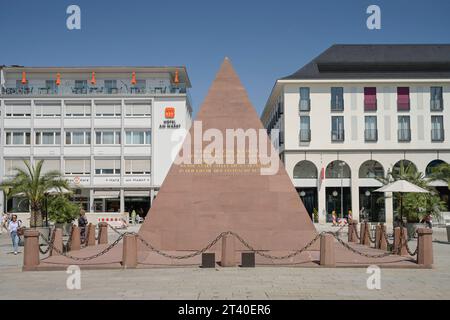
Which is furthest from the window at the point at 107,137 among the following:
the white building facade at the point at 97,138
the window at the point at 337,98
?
the window at the point at 337,98

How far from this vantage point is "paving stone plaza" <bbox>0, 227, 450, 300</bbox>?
32.5 ft

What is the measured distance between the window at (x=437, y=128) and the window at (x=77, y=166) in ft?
99.1

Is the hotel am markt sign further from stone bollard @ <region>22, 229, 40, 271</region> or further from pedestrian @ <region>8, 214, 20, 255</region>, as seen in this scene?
stone bollard @ <region>22, 229, 40, 271</region>

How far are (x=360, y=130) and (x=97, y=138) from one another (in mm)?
23216

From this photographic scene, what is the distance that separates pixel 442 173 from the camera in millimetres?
31750

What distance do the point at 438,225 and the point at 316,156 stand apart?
40.7 ft

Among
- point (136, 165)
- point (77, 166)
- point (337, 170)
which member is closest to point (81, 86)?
point (77, 166)

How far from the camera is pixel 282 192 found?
648 inches

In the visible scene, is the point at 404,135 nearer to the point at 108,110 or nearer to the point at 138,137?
the point at 138,137

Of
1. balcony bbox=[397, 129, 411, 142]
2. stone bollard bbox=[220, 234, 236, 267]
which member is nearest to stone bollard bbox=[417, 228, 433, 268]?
stone bollard bbox=[220, 234, 236, 267]

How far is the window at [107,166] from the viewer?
4584 cm

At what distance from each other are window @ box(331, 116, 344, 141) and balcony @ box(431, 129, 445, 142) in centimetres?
769

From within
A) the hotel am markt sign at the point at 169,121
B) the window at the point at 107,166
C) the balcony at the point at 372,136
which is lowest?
the window at the point at 107,166

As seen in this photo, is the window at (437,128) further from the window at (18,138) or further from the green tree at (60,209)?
the window at (18,138)
